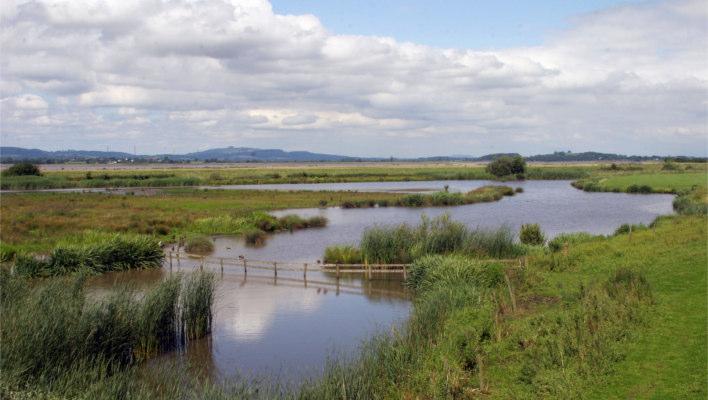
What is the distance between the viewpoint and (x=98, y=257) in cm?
2967

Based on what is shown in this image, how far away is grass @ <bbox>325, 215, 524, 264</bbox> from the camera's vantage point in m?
28.3

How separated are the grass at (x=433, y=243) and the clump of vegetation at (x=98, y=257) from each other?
10366mm

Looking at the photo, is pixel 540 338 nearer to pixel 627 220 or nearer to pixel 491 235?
pixel 491 235

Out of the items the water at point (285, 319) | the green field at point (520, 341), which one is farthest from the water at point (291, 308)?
the green field at point (520, 341)

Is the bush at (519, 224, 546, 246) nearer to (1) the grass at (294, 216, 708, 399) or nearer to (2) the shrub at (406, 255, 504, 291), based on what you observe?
(2) the shrub at (406, 255, 504, 291)

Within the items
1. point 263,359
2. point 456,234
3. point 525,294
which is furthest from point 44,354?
point 456,234

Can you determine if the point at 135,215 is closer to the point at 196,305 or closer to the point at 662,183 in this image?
the point at 196,305

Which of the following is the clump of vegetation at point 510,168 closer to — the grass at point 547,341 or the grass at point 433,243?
the grass at point 433,243

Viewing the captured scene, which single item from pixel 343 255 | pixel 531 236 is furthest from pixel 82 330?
pixel 531 236

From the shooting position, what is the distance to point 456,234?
→ 28.5 m

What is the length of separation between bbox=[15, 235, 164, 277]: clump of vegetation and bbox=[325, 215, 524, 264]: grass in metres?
10.4

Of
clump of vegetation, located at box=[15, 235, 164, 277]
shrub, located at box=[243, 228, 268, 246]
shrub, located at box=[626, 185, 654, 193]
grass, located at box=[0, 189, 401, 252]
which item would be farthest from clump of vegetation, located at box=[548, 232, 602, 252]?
shrub, located at box=[626, 185, 654, 193]

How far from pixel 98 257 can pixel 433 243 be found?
1619cm

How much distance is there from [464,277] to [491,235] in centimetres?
729
